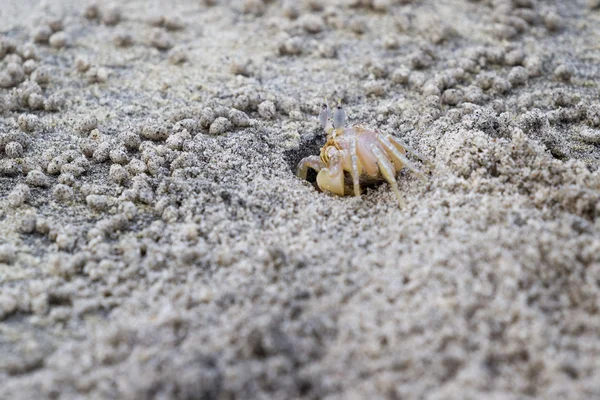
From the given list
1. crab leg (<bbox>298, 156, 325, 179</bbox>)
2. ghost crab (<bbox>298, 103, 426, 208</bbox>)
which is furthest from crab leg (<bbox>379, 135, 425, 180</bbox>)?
crab leg (<bbox>298, 156, 325, 179</bbox>)

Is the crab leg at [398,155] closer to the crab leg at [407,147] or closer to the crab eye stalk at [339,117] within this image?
the crab leg at [407,147]

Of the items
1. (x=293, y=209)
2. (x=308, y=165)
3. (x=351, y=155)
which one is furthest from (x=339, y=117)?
(x=293, y=209)

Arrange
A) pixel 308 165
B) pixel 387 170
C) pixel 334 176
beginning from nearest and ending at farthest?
pixel 387 170 → pixel 334 176 → pixel 308 165

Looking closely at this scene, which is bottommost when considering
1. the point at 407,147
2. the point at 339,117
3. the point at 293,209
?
the point at 293,209

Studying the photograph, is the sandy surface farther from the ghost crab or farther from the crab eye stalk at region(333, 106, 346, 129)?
the crab eye stalk at region(333, 106, 346, 129)

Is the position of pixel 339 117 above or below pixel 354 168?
above

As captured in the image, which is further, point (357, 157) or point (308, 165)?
point (308, 165)

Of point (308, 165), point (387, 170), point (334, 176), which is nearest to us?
point (387, 170)

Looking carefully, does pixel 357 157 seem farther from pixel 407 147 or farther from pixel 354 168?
pixel 407 147
